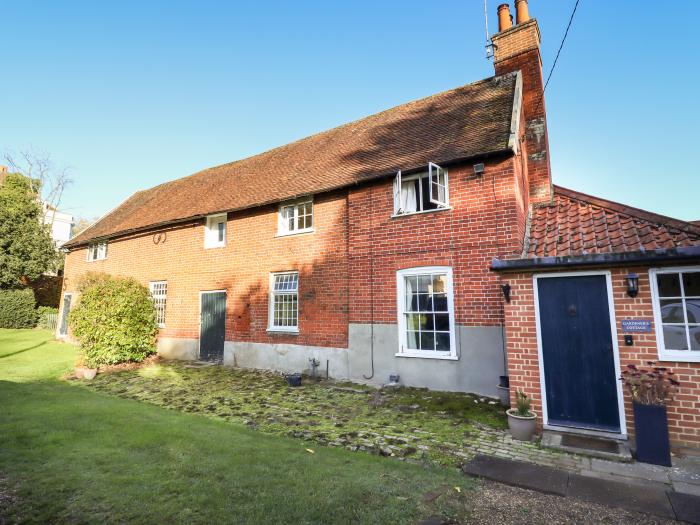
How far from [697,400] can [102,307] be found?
15.4 metres

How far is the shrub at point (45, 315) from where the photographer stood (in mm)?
24192

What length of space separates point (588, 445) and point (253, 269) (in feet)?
34.4

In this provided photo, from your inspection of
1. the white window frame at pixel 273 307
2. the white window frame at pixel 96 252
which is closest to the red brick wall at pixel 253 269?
the white window frame at pixel 273 307

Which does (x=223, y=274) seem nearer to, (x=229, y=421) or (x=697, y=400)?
(x=229, y=421)

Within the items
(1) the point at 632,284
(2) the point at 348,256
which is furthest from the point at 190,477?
(2) the point at 348,256

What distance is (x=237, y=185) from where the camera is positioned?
1589 cm

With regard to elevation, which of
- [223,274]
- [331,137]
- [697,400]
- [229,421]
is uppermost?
[331,137]

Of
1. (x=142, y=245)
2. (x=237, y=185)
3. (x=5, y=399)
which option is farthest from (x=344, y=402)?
(x=142, y=245)

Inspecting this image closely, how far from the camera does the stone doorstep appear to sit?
13.0 feet

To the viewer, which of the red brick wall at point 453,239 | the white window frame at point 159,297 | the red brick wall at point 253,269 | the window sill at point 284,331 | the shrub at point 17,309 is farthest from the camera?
the shrub at point 17,309

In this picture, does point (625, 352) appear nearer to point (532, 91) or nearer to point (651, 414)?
point (651, 414)

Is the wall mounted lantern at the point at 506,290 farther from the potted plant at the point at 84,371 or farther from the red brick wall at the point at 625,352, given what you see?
the potted plant at the point at 84,371

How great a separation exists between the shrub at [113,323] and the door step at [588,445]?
1295 centimetres

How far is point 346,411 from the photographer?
7.68 metres
